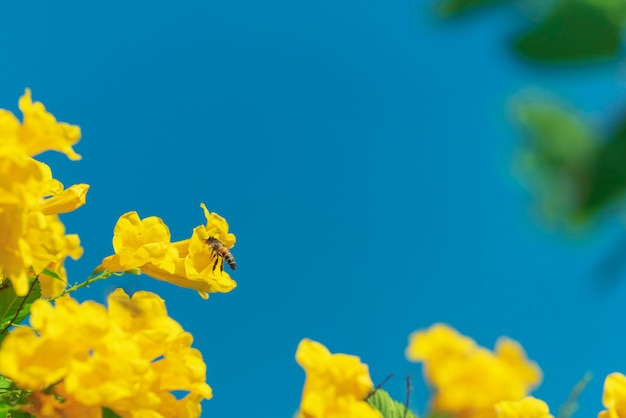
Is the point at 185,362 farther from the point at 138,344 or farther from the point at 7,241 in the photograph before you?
the point at 7,241

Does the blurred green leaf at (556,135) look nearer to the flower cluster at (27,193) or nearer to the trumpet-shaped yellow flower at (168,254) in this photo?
the flower cluster at (27,193)

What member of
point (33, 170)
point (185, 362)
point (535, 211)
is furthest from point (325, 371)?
point (535, 211)

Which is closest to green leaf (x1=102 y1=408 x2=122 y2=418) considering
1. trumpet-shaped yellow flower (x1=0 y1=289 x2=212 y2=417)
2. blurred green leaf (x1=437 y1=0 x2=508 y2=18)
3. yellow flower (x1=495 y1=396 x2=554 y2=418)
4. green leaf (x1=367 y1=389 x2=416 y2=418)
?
trumpet-shaped yellow flower (x1=0 y1=289 x2=212 y2=417)

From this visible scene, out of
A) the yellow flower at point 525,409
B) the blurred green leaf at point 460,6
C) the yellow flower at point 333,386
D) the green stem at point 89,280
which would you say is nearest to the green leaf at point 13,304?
the green stem at point 89,280

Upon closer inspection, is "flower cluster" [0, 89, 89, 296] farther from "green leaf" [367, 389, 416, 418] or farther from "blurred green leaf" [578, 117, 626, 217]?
"blurred green leaf" [578, 117, 626, 217]

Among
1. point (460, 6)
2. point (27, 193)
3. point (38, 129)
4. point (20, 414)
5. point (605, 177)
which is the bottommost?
point (605, 177)

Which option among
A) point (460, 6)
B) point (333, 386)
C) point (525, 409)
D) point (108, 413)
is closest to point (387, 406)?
point (525, 409)

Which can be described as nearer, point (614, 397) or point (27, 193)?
point (27, 193)

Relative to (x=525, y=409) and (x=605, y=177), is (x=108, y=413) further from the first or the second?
(x=605, y=177)
